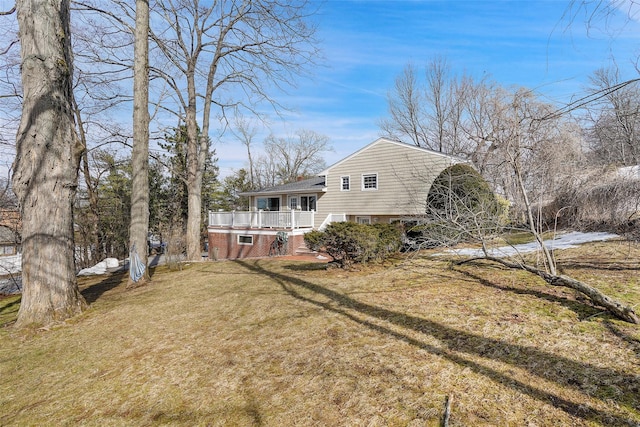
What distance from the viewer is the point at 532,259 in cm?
646

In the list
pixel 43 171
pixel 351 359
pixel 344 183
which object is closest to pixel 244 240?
pixel 344 183

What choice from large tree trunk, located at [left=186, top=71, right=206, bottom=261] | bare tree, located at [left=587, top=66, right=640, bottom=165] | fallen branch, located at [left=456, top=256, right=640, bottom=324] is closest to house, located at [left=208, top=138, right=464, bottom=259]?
large tree trunk, located at [left=186, top=71, right=206, bottom=261]

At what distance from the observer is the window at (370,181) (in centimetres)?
1733

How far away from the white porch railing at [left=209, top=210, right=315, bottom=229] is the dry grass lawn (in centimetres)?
1069

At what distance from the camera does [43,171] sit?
4.97m

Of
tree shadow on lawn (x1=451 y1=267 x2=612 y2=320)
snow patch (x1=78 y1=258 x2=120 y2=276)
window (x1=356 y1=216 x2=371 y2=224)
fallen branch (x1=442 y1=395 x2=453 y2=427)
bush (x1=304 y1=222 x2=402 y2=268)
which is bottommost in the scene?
snow patch (x1=78 y1=258 x2=120 y2=276)

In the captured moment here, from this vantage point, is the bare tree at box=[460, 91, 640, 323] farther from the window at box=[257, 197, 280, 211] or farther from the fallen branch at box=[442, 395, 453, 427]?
the window at box=[257, 197, 280, 211]

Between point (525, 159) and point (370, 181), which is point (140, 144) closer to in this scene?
point (525, 159)

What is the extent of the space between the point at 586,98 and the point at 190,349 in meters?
4.98

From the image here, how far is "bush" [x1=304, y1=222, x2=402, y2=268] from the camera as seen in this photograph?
712 cm

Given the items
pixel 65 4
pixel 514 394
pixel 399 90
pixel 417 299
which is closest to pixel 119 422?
pixel 514 394

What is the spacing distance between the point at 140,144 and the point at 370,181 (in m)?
12.1

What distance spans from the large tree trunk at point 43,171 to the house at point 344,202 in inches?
423

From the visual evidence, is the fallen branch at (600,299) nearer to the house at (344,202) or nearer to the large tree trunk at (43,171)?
the large tree trunk at (43,171)
